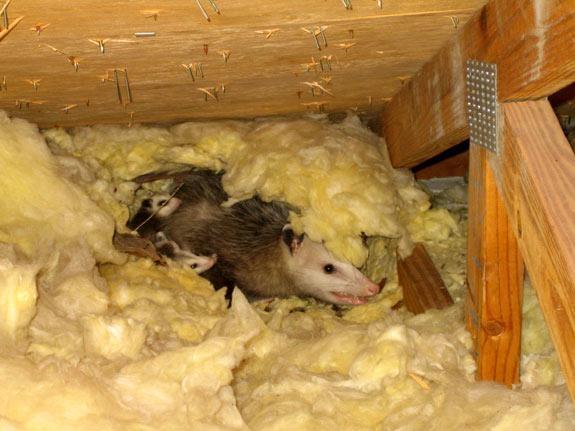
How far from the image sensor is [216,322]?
226 cm

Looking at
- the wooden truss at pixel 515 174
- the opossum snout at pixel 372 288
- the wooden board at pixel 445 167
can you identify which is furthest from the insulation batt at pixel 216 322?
the wooden board at pixel 445 167

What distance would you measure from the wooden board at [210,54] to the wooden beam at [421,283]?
1.92 ft

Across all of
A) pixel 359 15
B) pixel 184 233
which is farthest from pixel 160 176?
pixel 359 15

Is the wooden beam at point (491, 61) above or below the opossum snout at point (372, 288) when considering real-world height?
above

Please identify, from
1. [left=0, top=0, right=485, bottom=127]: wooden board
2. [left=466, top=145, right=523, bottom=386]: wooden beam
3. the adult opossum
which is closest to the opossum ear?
the adult opossum

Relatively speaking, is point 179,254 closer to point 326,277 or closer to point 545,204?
point 326,277

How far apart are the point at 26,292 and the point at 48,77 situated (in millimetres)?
600

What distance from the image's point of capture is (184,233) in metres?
3.27

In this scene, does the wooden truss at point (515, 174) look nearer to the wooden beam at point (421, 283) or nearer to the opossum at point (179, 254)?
the wooden beam at point (421, 283)

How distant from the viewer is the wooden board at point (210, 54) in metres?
1.61

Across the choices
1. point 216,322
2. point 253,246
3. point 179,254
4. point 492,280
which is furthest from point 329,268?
point 492,280

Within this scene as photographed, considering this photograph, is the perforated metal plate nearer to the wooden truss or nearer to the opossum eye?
the wooden truss

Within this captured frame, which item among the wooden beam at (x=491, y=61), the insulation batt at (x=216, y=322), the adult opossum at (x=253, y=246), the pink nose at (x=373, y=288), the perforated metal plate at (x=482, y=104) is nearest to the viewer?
the wooden beam at (x=491, y=61)

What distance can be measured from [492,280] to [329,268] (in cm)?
148
